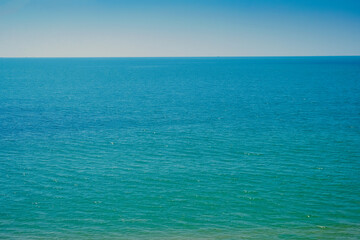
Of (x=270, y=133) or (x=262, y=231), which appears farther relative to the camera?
(x=270, y=133)

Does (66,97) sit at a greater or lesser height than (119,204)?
greater

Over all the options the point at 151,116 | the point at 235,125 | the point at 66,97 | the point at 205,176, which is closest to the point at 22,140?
the point at 151,116

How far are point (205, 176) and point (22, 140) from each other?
3174 centimetres

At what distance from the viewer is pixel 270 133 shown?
58469mm

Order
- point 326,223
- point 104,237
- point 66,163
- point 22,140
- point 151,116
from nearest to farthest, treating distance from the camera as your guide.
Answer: point 104,237 < point 326,223 < point 66,163 < point 22,140 < point 151,116

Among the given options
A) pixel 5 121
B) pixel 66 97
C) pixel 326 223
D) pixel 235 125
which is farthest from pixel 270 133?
pixel 66 97

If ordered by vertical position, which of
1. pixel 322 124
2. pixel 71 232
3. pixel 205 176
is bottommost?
pixel 71 232

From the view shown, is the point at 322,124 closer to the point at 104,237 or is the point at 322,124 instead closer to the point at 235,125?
the point at 235,125

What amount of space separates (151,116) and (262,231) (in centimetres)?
4704

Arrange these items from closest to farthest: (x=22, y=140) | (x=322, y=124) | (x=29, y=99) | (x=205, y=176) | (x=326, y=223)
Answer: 1. (x=326, y=223)
2. (x=205, y=176)
3. (x=22, y=140)
4. (x=322, y=124)
5. (x=29, y=99)

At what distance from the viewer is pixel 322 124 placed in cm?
6450

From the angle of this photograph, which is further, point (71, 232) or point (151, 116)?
point (151, 116)

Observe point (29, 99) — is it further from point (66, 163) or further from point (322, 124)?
point (322, 124)

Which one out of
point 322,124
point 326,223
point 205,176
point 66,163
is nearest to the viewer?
point 326,223
